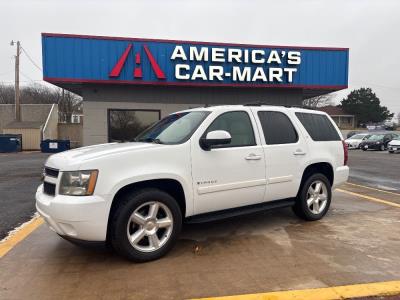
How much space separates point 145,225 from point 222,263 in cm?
97

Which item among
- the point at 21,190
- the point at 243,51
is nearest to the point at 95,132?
the point at 21,190

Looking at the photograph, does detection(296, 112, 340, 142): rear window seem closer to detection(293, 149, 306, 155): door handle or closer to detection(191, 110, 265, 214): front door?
detection(293, 149, 306, 155): door handle

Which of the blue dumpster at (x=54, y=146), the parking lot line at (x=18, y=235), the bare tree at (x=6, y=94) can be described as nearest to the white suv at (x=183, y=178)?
Result: the parking lot line at (x=18, y=235)

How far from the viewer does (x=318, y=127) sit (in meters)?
6.12

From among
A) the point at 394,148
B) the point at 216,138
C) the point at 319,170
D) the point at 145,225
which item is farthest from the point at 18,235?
the point at 394,148

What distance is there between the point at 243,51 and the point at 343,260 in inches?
464

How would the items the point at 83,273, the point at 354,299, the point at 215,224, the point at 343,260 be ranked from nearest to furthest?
the point at 354,299 < the point at 83,273 < the point at 343,260 < the point at 215,224

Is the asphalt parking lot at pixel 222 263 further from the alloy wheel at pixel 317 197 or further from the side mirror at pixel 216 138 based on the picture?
the side mirror at pixel 216 138

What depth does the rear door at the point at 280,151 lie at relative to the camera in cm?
518

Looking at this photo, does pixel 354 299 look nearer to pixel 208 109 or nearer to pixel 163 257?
pixel 163 257

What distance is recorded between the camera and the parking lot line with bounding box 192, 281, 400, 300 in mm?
3355

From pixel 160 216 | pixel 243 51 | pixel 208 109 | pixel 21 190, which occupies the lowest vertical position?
pixel 21 190

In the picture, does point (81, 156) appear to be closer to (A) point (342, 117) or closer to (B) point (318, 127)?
(B) point (318, 127)

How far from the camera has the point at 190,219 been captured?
455 cm
